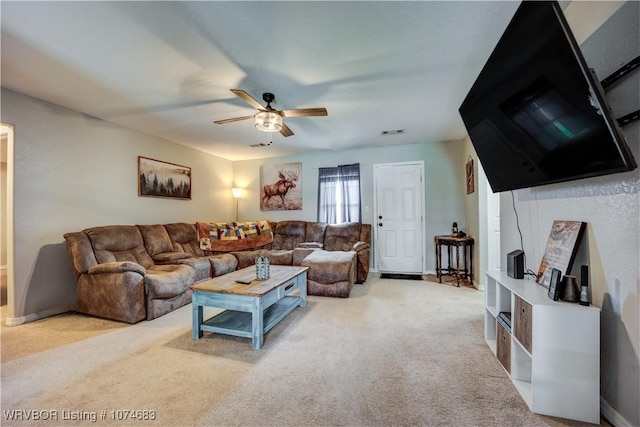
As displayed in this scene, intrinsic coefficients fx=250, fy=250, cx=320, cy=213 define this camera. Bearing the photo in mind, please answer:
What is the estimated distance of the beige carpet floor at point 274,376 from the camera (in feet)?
4.34

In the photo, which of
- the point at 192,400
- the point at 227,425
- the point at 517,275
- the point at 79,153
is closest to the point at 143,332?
the point at 192,400

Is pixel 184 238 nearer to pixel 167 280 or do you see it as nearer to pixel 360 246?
pixel 167 280

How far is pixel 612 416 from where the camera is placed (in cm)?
124

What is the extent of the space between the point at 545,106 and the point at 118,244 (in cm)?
411

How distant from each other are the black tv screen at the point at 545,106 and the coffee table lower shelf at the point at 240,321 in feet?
7.36

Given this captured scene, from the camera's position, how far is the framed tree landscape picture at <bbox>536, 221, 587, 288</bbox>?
1423 millimetres

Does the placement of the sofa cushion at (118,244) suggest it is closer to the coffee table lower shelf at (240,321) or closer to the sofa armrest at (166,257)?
the sofa armrest at (166,257)

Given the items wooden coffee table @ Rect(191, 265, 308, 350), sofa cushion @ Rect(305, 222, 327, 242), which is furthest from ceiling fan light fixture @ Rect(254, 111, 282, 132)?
sofa cushion @ Rect(305, 222, 327, 242)

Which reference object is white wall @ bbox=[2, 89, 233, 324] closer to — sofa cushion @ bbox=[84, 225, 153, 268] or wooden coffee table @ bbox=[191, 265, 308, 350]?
sofa cushion @ bbox=[84, 225, 153, 268]

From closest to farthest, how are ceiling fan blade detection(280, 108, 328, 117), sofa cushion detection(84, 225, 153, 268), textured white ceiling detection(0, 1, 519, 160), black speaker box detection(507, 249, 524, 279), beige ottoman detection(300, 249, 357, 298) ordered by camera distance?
textured white ceiling detection(0, 1, 519, 160), black speaker box detection(507, 249, 524, 279), ceiling fan blade detection(280, 108, 328, 117), sofa cushion detection(84, 225, 153, 268), beige ottoman detection(300, 249, 357, 298)

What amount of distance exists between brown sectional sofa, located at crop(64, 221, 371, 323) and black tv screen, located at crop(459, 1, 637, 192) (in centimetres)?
218

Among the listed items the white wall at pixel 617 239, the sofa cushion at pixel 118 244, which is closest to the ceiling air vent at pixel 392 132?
the white wall at pixel 617 239

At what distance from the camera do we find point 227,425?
4.13 feet

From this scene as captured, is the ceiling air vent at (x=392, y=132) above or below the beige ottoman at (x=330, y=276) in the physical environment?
above
